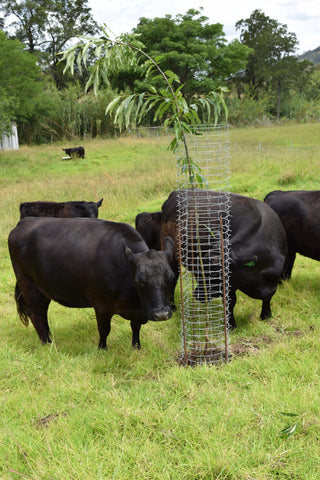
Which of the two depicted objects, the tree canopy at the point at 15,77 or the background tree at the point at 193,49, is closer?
the tree canopy at the point at 15,77

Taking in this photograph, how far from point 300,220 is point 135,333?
9.74 feet

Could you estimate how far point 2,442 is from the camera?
3.30 metres

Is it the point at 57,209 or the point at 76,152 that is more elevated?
the point at 76,152

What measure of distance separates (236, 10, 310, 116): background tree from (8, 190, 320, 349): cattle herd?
46.8 m

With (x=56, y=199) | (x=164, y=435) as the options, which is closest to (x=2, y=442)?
(x=164, y=435)

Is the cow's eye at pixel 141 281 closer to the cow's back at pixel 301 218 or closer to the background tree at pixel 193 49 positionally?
the cow's back at pixel 301 218

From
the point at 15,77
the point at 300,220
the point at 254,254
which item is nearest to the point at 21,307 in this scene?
the point at 254,254

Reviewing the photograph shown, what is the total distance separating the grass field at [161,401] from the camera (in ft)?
9.87

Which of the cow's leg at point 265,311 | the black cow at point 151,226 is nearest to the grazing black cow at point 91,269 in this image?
the cow's leg at point 265,311

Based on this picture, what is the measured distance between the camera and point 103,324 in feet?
15.7

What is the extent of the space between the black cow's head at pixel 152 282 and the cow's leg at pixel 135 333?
0.70 meters

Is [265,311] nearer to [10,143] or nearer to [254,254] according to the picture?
[254,254]

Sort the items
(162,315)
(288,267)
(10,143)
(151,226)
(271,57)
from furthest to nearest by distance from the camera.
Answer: (271,57) → (10,143) → (151,226) → (288,267) → (162,315)

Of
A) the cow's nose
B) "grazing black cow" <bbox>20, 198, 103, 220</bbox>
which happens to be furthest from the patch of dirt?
"grazing black cow" <bbox>20, 198, 103, 220</bbox>
